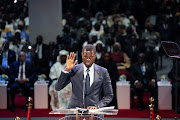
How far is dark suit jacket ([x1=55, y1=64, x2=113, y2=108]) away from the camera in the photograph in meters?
5.21

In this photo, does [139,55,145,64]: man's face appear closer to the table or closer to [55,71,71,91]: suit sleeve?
the table

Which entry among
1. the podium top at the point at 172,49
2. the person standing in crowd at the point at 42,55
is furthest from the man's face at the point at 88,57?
the person standing in crowd at the point at 42,55

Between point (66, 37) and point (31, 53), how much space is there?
1767 mm

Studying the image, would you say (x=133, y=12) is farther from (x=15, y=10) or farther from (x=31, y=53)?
(x=31, y=53)

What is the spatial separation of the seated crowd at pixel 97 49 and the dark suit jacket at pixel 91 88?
12.5 ft

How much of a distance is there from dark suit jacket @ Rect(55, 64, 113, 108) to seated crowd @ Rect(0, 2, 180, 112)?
3824 mm

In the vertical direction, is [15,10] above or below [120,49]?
above

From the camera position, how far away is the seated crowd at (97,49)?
34.2 feet

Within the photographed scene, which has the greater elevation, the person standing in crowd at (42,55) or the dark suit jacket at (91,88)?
the person standing in crowd at (42,55)

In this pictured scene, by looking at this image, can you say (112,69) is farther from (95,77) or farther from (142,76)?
(95,77)

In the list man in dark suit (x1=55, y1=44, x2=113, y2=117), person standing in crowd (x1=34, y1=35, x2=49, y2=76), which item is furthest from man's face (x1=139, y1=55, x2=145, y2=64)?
man in dark suit (x1=55, y1=44, x2=113, y2=117)

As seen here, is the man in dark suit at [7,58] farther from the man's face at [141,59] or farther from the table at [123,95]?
the man's face at [141,59]

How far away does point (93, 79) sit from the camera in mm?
5297

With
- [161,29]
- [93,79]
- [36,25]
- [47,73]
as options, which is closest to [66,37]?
[36,25]
